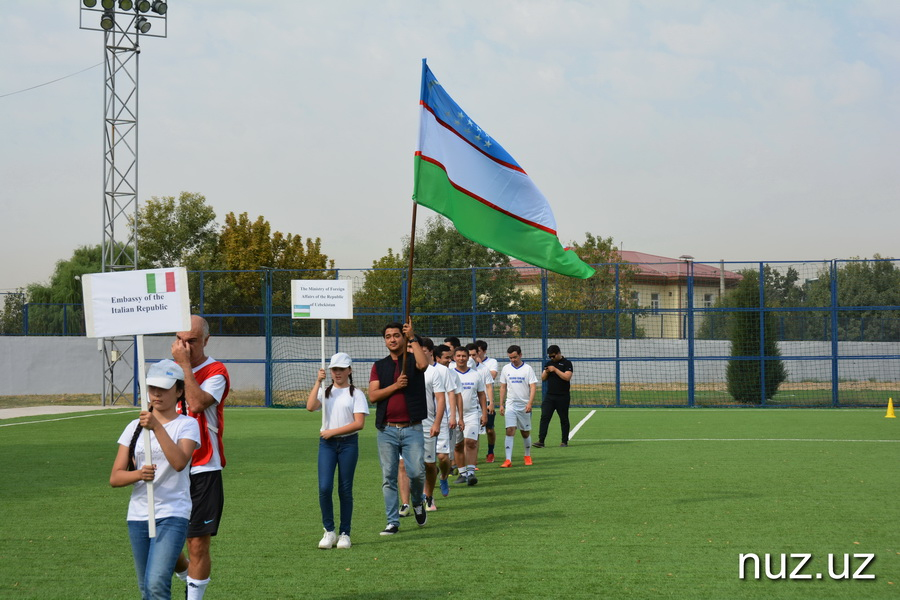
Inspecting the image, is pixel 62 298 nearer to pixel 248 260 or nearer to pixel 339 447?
pixel 248 260

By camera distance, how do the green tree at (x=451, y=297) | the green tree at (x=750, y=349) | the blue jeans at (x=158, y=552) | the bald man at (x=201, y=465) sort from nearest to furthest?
the blue jeans at (x=158, y=552) → the bald man at (x=201, y=465) → the green tree at (x=750, y=349) → the green tree at (x=451, y=297)

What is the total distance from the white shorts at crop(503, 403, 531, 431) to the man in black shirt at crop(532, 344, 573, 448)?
97.5 inches

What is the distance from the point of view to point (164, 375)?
5.11 m

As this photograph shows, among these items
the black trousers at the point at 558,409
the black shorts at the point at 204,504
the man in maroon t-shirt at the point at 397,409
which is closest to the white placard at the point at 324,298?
the man in maroon t-shirt at the point at 397,409

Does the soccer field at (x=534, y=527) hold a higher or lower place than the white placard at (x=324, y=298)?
lower

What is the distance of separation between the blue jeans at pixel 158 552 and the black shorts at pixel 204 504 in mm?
651

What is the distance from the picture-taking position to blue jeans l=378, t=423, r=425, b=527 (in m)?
8.97

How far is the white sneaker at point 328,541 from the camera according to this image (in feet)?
27.6

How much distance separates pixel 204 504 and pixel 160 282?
1456 mm

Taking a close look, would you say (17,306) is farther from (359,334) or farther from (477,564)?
(477,564)

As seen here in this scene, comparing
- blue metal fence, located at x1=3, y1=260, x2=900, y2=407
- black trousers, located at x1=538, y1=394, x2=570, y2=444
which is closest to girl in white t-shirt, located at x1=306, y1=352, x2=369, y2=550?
black trousers, located at x1=538, y1=394, x2=570, y2=444

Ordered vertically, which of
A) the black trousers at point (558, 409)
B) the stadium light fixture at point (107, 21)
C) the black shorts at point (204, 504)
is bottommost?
the black trousers at point (558, 409)

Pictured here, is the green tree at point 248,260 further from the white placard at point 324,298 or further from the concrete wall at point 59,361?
the white placard at point 324,298

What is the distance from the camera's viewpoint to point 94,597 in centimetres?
679
